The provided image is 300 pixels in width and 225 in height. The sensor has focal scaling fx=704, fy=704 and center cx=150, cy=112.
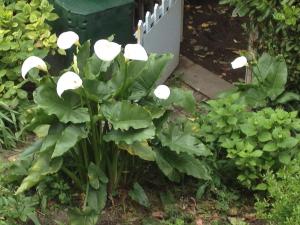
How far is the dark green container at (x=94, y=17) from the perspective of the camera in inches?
229

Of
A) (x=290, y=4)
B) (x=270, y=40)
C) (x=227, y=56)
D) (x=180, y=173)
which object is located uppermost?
(x=290, y=4)

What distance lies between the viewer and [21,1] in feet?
19.4

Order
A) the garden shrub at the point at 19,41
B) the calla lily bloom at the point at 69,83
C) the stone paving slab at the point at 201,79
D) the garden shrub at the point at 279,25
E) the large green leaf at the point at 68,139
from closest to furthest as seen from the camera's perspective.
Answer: the calla lily bloom at the point at 69,83
the large green leaf at the point at 68,139
the garden shrub at the point at 279,25
the garden shrub at the point at 19,41
the stone paving slab at the point at 201,79

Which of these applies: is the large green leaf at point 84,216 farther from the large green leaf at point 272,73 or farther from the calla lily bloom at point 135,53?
the large green leaf at point 272,73

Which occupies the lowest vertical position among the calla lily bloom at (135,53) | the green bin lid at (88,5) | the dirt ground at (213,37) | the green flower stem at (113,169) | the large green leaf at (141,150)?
the dirt ground at (213,37)

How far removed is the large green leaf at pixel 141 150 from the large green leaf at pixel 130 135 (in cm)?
6

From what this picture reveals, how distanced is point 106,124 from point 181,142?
500 mm

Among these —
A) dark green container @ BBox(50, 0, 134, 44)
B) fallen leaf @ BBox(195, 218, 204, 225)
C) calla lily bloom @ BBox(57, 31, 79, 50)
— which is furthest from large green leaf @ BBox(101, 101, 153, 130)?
dark green container @ BBox(50, 0, 134, 44)

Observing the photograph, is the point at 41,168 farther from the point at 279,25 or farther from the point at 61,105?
the point at 279,25

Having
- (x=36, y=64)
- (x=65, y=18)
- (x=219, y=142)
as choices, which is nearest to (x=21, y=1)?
(x=65, y=18)

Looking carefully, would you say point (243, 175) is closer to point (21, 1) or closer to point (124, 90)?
point (124, 90)

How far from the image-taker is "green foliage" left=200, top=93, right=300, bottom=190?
453 centimetres

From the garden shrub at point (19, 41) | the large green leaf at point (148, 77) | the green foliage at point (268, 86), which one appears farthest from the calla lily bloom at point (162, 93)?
the garden shrub at point (19, 41)

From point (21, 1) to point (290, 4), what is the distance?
7.45 feet
